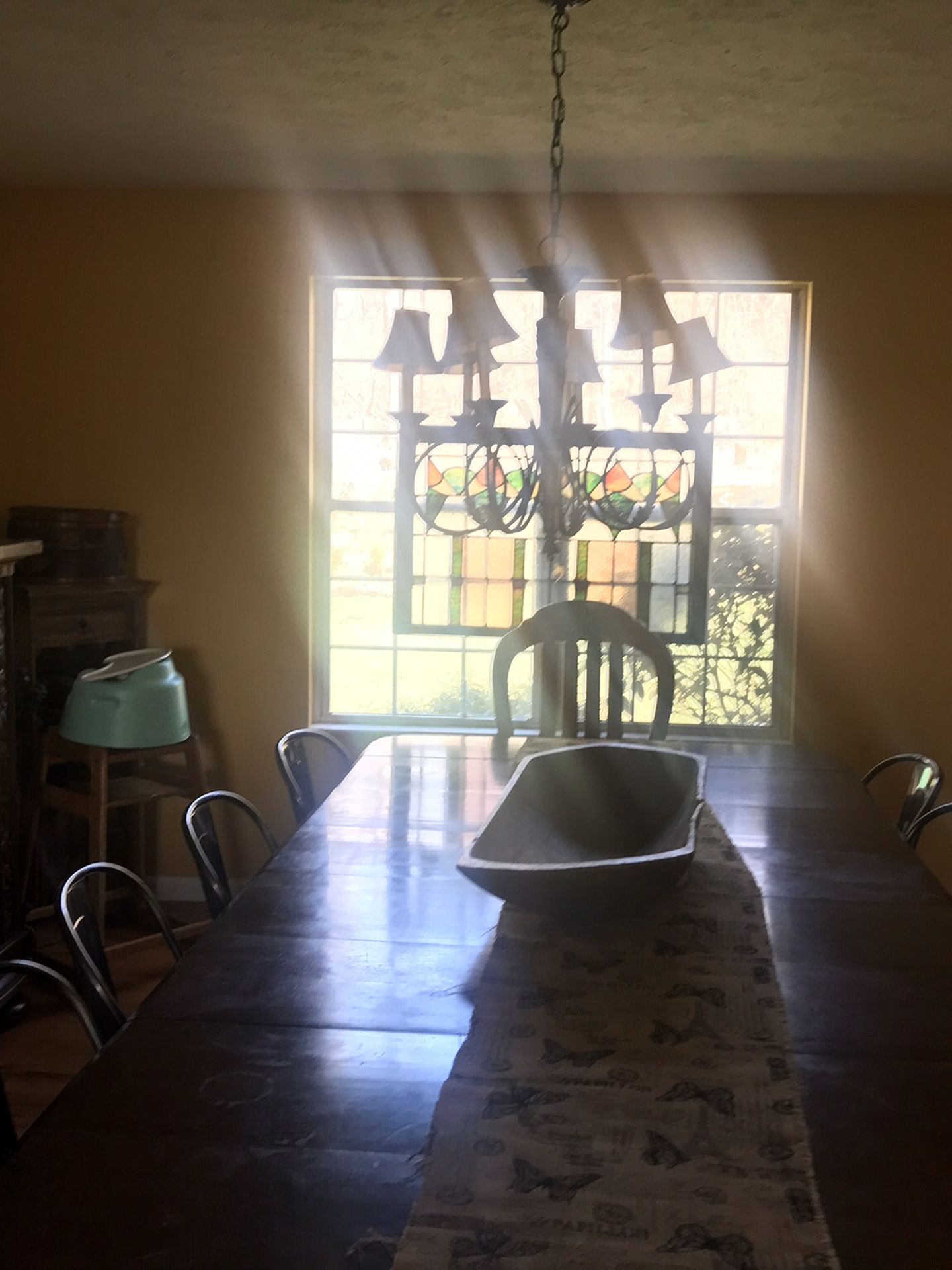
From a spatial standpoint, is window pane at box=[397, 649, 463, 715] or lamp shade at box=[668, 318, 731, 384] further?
window pane at box=[397, 649, 463, 715]

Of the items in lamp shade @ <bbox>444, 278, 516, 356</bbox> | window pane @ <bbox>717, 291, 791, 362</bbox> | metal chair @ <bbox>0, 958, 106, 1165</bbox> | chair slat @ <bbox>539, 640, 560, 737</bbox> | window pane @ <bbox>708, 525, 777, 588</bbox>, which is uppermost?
window pane @ <bbox>717, 291, 791, 362</bbox>

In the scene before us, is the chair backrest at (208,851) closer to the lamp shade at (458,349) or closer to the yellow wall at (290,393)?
the lamp shade at (458,349)

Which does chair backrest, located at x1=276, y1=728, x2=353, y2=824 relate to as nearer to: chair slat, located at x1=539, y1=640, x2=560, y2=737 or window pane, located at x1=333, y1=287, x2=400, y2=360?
chair slat, located at x1=539, y1=640, x2=560, y2=737

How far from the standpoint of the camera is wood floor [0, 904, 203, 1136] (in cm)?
264

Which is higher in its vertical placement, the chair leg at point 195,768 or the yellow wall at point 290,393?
the yellow wall at point 290,393

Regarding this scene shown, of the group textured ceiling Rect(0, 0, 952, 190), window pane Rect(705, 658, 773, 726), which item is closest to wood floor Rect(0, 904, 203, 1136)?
window pane Rect(705, 658, 773, 726)

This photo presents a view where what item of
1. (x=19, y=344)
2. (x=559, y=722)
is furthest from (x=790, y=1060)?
(x=19, y=344)

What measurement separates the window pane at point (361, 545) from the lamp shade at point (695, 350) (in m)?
2.02

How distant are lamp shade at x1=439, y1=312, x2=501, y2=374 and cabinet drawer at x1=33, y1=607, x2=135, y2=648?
202cm

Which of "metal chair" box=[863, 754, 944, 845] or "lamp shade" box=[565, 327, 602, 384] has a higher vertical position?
"lamp shade" box=[565, 327, 602, 384]

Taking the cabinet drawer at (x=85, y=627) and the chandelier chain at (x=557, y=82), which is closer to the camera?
the chandelier chain at (x=557, y=82)

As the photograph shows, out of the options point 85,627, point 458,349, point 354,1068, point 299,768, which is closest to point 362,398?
point 85,627

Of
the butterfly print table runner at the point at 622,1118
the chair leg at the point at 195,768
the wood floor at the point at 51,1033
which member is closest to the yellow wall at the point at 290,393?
the chair leg at the point at 195,768

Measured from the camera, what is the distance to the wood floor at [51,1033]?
2643 mm
